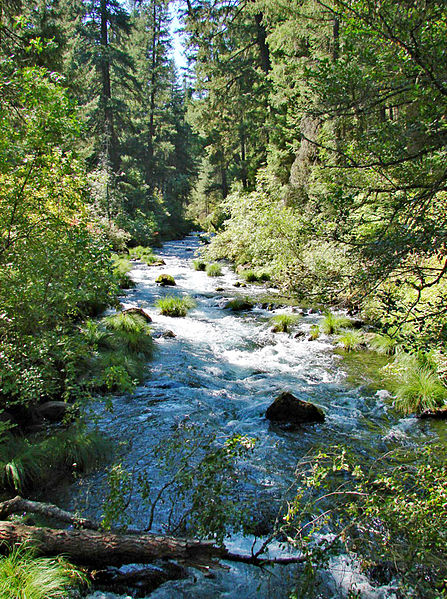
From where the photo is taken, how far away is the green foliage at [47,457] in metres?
3.73

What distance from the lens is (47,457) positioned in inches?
161

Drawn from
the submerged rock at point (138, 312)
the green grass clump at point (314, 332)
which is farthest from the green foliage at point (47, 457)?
the green grass clump at point (314, 332)

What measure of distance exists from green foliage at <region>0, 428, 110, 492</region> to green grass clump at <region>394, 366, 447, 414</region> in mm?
4472

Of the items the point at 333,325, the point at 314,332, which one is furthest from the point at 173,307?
the point at 333,325

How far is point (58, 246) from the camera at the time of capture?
4.34m

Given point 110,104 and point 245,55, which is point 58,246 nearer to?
point 245,55

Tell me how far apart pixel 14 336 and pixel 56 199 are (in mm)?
1746

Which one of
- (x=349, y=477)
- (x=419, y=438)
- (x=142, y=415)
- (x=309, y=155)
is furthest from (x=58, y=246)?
(x=309, y=155)

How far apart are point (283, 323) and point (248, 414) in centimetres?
447

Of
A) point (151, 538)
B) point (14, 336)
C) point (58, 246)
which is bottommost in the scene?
point (151, 538)

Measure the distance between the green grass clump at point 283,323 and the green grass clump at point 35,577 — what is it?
25.4 feet

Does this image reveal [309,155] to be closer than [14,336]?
No

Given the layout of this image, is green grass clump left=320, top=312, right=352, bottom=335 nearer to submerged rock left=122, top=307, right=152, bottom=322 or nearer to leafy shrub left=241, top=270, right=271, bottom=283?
submerged rock left=122, top=307, right=152, bottom=322

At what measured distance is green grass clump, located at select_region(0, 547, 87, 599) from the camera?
7.19ft
